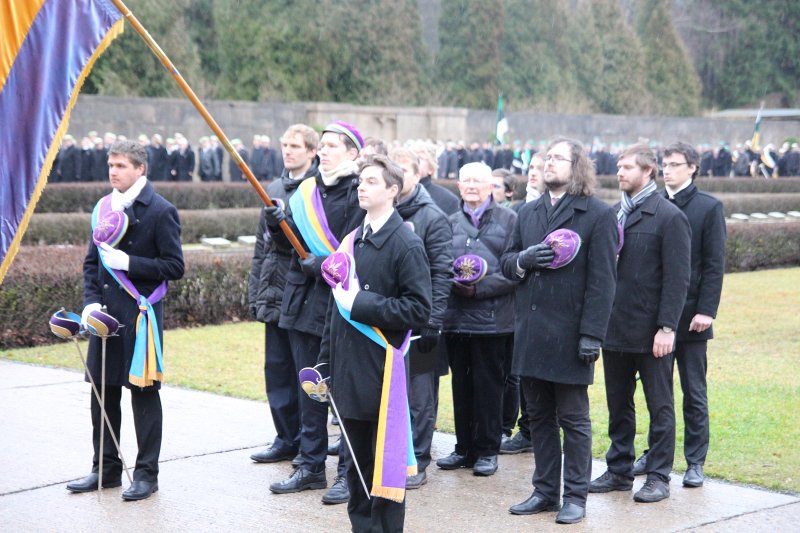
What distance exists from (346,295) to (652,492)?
238 cm

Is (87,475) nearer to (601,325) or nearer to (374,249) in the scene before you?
(374,249)

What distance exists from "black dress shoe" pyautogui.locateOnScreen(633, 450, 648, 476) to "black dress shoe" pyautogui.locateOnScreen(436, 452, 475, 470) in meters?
1.02

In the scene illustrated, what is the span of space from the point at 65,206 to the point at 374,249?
19.7m

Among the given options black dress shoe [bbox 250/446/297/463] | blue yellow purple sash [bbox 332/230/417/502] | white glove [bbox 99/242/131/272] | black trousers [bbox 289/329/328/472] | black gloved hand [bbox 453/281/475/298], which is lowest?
black dress shoe [bbox 250/446/297/463]

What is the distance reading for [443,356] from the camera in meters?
7.12

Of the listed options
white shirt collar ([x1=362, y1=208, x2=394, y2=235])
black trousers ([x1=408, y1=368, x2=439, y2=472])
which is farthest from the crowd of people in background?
white shirt collar ([x1=362, y1=208, x2=394, y2=235])

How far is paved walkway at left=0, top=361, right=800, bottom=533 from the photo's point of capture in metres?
→ 5.69

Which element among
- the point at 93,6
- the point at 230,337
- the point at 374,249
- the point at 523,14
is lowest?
the point at 230,337

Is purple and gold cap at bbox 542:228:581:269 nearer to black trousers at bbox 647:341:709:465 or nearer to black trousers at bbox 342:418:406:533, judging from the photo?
black trousers at bbox 647:341:709:465

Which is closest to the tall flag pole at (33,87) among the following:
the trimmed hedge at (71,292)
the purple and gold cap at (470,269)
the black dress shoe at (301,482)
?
the black dress shoe at (301,482)

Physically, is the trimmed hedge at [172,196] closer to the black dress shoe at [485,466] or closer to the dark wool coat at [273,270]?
the dark wool coat at [273,270]

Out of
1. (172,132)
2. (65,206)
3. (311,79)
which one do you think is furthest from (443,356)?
(311,79)

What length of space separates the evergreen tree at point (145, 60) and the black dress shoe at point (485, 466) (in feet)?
95.8

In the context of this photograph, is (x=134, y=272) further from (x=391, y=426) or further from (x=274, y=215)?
(x=391, y=426)
